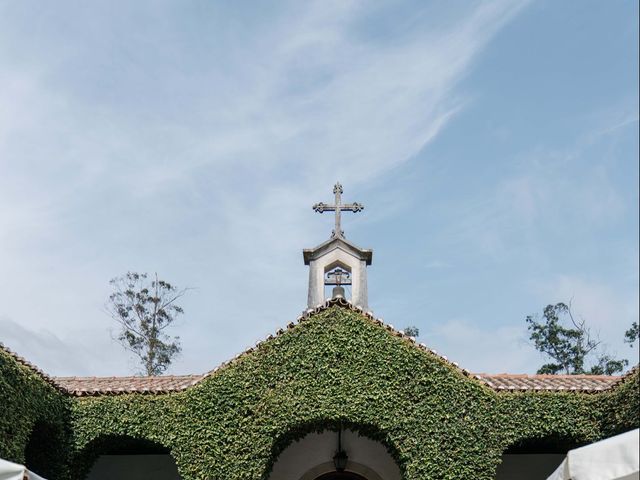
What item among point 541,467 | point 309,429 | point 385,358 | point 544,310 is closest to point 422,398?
point 385,358

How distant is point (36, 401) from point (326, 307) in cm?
459

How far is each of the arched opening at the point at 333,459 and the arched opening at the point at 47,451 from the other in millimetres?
3593

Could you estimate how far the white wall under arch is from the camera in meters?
12.7

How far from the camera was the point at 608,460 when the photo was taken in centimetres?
674

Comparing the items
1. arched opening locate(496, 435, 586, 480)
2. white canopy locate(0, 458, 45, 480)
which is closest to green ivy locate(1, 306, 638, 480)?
arched opening locate(496, 435, 586, 480)

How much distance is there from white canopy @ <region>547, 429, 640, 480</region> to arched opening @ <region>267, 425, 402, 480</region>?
5913 millimetres

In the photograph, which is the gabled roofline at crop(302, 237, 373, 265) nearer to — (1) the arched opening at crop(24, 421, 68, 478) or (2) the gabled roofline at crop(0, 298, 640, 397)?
(2) the gabled roofline at crop(0, 298, 640, 397)

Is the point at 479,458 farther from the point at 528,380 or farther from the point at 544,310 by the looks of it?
the point at 544,310

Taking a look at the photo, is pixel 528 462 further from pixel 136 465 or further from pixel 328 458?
pixel 136 465

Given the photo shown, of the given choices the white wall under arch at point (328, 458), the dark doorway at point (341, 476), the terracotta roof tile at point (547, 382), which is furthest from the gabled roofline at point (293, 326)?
the dark doorway at point (341, 476)

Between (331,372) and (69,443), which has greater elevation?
(331,372)

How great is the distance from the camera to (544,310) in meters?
36.4

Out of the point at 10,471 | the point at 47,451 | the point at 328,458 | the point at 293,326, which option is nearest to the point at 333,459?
the point at 328,458

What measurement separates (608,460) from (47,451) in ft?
27.7
